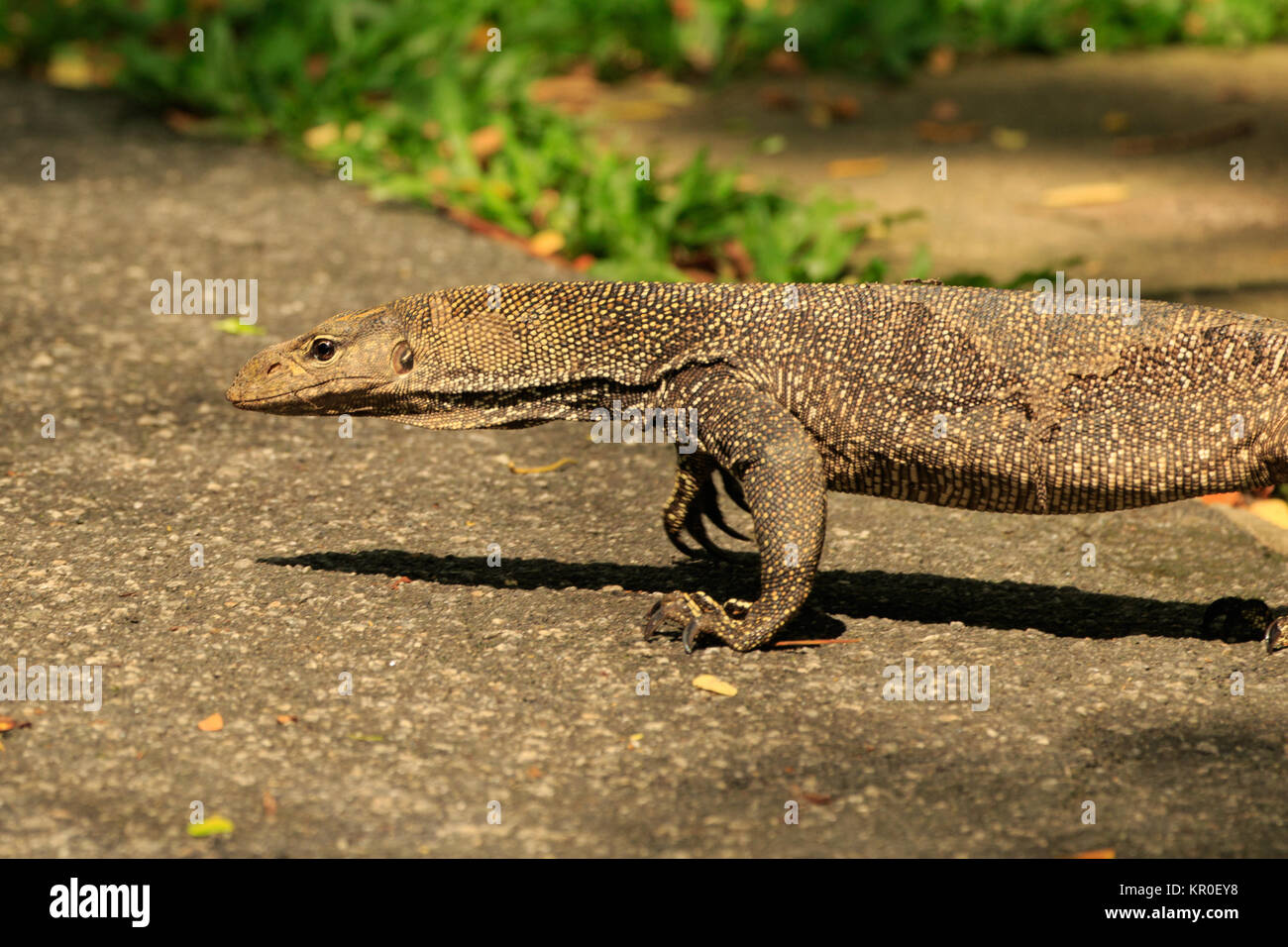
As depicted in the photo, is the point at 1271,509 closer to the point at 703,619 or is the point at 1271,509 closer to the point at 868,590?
the point at 868,590

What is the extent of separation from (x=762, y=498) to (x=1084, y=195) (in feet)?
16.8

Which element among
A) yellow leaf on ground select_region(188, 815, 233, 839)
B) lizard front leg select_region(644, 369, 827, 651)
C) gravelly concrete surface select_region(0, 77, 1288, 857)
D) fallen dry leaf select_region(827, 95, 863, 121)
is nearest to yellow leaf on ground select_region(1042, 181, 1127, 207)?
fallen dry leaf select_region(827, 95, 863, 121)

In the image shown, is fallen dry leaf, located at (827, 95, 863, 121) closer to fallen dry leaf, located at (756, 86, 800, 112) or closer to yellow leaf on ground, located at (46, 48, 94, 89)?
fallen dry leaf, located at (756, 86, 800, 112)

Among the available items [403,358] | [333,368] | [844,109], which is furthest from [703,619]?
[844,109]

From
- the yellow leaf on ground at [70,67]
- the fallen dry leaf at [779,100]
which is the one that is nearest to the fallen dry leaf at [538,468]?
the fallen dry leaf at [779,100]

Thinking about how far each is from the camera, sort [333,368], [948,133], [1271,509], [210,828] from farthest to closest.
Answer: [948,133] → [1271,509] → [333,368] → [210,828]

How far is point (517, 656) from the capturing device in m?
4.24

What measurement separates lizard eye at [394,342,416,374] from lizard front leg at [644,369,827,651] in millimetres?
859

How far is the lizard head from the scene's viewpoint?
4.52 meters

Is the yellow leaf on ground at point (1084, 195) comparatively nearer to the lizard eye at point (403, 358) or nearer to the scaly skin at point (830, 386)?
the scaly skin at point (830, 386)

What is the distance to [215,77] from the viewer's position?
9.00 metres

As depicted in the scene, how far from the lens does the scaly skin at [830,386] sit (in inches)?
164

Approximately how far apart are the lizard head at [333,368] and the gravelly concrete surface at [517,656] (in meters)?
0.58

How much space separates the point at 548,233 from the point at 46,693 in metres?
4.36
